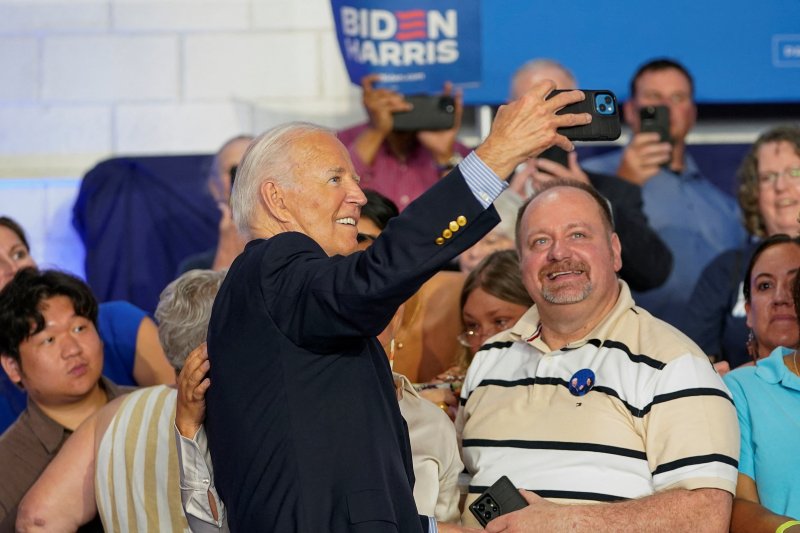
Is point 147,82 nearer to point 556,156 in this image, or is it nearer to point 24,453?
point 556,156

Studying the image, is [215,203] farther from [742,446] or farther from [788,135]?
[742,446]

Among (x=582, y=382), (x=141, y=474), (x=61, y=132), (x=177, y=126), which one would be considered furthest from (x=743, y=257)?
(x=61, y=132)

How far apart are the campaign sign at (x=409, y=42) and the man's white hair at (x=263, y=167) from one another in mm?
2430

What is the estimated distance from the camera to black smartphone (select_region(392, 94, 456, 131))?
4699mm

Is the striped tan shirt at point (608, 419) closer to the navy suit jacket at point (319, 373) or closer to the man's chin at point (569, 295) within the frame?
the man's chin at point (569, 295)

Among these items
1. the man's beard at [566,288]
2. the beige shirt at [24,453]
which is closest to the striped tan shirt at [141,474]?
the beige shirt at [24,453]

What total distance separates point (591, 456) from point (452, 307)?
3.69ft

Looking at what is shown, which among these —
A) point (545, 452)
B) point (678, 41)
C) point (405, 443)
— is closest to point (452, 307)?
point (545, 452)

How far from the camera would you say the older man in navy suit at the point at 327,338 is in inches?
81.0

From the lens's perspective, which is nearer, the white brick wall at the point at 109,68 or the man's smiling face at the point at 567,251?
the man's smiling face at the point at 567,251

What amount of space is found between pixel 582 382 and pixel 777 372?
460 millimetres

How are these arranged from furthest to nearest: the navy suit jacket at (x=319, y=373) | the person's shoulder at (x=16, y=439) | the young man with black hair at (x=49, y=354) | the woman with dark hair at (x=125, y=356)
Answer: the woman with dark hair at (x=125, y=356)
the young man with black hair at (x=49, y=354)
the person's shoulder at (x=16, y=439)
the navy suit jacket at (x=319, y=373)

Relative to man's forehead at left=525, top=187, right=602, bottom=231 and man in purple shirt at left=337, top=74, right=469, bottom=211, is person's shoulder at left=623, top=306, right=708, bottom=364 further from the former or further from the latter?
man in purple shirt at left=337, top=74, right=469, bottom=211

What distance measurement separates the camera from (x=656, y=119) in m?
4.78
